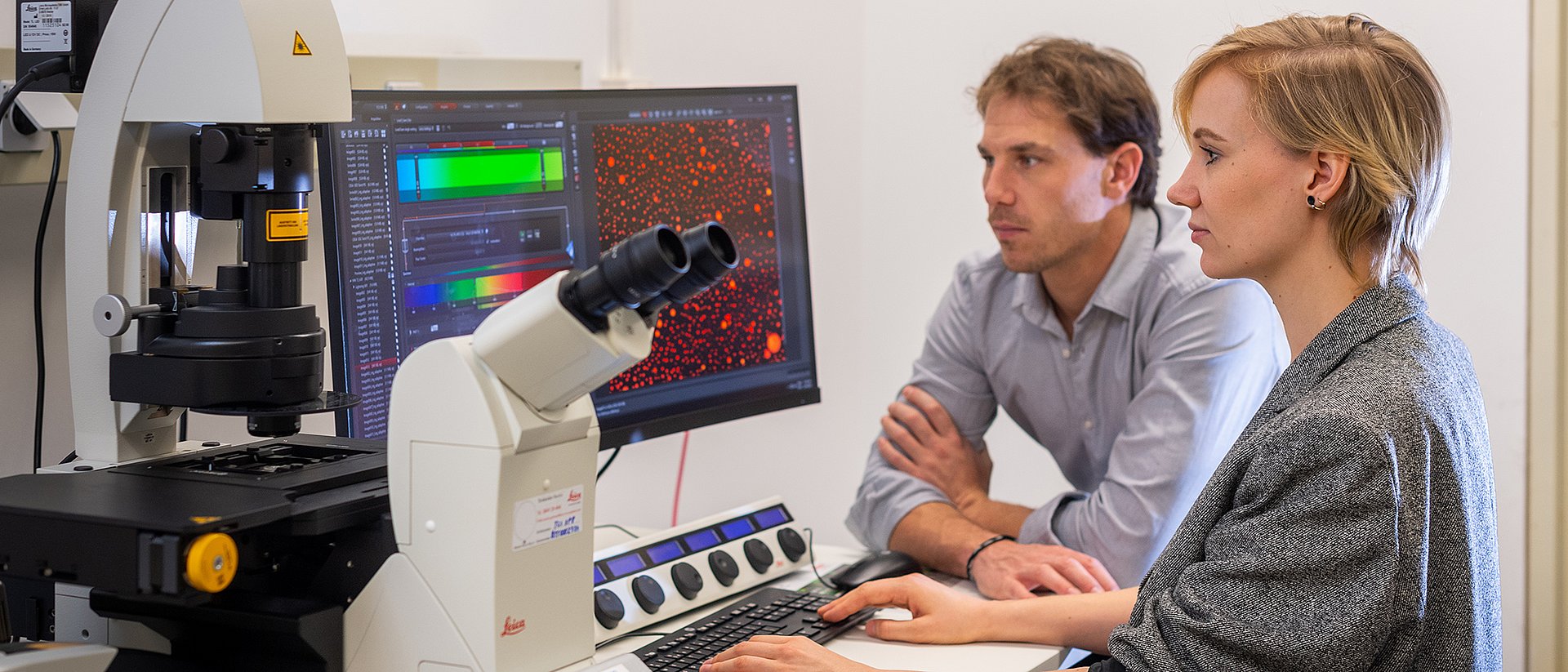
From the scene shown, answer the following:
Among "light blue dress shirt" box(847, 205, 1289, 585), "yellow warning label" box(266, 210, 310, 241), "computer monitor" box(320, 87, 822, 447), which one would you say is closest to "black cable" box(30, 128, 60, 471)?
"computer monitor" box(320, 87, 822, 447)

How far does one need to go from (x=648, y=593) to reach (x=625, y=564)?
43mm

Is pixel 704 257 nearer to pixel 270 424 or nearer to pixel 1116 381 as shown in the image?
pixel 270 424

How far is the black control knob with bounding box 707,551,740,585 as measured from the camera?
149 centimetres

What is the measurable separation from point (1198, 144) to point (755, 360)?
0.63 meters

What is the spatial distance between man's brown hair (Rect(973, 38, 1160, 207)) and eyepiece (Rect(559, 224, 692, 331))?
117 cm

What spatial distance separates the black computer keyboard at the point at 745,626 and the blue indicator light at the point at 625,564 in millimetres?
91

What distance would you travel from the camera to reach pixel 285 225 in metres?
1.02

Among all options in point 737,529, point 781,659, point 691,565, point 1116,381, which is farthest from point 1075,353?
point 781,659

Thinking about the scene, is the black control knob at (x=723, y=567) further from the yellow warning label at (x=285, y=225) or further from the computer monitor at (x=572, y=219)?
the yellow warning label at (x=285, y=225)

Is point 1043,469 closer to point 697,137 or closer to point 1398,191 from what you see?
point 697,137

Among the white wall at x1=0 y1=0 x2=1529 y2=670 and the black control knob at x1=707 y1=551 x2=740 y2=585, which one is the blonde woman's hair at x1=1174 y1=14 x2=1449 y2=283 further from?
the white wall at x1=0 y1=0 x2=1529 y2=670

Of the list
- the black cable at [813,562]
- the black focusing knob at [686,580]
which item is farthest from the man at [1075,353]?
the black focusing knob at [686,580]

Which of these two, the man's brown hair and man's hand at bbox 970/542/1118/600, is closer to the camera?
man's hand at bbox 970/542/1118/600

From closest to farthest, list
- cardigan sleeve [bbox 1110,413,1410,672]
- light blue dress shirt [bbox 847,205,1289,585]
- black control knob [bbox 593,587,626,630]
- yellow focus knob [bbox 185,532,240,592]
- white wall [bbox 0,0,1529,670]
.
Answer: yellow focus knob [bbox 185,532,240,592] → cardigan sleeve [bbox 1110,413,1410,672] → black control knob [bbox 593,587,626,630] → light blue dress shirt [bbox 847,205,1289,585] → white wall [bbox 0,0,1529,670]
